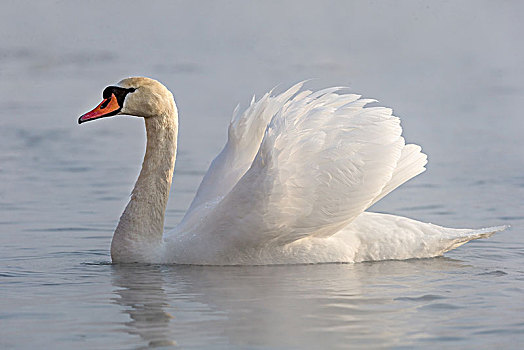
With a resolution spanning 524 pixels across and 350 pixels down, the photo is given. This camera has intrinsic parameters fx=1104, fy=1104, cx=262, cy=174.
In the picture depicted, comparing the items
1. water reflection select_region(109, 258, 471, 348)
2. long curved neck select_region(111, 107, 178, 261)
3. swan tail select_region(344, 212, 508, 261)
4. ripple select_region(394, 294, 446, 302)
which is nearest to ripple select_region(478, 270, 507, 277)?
water reflection select_region(109, 258, 471, 348)

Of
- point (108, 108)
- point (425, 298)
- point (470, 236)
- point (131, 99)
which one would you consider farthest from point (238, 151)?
point (425, 298)

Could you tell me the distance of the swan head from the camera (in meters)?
7.91

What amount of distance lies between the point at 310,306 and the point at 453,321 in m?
0.84

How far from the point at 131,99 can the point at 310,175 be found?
1.43m

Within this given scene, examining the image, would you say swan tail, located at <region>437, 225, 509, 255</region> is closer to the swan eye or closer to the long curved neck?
the long curved neck

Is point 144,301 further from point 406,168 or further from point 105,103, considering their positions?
point 406,168

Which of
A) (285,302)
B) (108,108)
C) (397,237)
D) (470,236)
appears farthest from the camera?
(470,236)

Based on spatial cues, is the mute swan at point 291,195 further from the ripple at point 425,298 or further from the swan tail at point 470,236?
the ripple at point 425,298

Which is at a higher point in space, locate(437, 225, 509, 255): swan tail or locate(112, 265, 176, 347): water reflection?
locate(437, 225, 509, 255): swan tail

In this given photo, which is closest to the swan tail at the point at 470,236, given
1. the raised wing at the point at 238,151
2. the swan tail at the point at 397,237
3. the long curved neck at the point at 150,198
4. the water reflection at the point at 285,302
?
the swan tail at the point at 397,237

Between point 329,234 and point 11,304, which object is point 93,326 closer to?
point 11,304

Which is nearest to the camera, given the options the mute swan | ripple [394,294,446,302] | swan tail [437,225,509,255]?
ripple [394,294,446,302]

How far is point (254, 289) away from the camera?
677 centimetres

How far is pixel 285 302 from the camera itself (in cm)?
634
